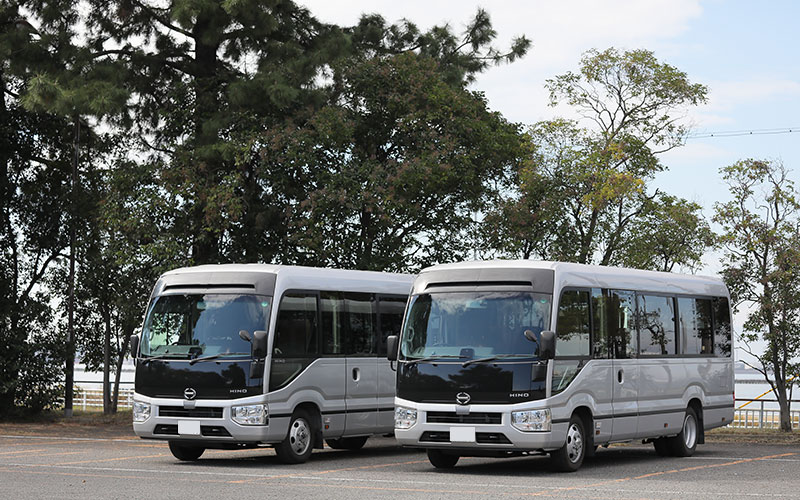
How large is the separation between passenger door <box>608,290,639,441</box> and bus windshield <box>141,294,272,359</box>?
16.0 ft

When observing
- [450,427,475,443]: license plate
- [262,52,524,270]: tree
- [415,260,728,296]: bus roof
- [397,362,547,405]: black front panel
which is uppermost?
[262,52,524,270]: tree

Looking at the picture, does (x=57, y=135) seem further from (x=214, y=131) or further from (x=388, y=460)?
(x=388, y=460)

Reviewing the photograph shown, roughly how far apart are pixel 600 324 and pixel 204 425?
5.58m

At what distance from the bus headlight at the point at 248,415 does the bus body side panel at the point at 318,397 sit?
0.68 ft

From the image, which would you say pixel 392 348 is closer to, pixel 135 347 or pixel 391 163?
pixel 135 347

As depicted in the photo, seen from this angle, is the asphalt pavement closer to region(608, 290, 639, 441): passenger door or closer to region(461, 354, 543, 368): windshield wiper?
region(608, 290, 639, 441): passenger door

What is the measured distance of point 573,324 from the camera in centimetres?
1642

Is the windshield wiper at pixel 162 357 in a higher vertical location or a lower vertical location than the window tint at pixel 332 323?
lower

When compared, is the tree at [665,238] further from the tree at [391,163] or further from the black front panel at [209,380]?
the black front panel at [209,380]

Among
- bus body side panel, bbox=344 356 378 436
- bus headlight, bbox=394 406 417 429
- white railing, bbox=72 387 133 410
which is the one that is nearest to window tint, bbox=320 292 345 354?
bus body side panel, bbox=344 356 378 436

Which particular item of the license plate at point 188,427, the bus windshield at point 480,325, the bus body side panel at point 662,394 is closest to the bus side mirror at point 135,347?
the license plate at point 188,427

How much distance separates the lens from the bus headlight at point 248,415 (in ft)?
55.1

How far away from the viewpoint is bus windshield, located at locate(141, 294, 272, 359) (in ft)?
56.2

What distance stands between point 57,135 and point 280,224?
8.31 metres
